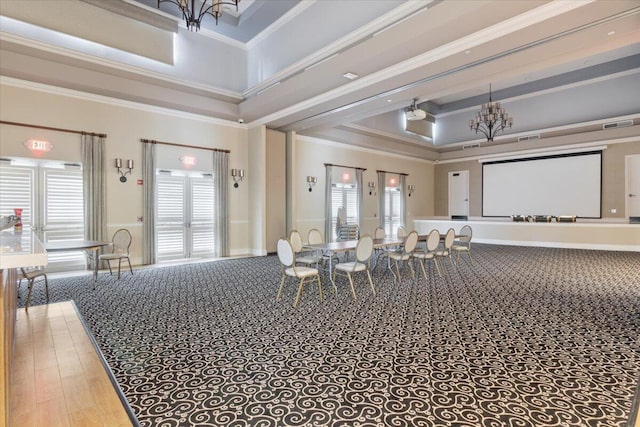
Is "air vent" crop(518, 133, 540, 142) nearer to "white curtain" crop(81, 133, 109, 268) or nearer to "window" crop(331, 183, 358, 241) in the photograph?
"window" crop(331, 183, 358, 241)

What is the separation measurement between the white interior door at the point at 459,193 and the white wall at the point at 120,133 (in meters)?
10.5

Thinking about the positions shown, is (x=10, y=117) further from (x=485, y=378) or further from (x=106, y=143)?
(x=485, y=378)

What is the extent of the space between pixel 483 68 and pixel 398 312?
15.2 feet

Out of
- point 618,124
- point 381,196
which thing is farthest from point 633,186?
point 381,196

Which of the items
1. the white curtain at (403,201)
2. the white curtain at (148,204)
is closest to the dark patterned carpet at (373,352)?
the white curtain at (148,204)

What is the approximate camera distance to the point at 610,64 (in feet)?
33.6

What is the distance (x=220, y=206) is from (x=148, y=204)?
1837mm

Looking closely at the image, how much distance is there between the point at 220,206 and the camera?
907 cm

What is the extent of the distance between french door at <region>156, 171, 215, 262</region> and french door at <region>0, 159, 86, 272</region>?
Result: 1661 mm

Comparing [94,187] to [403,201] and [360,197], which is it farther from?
[403,201]

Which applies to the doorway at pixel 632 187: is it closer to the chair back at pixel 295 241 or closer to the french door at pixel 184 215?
the chair back at pixel 295 241

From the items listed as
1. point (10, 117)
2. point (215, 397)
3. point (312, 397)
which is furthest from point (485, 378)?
point (10, 117)

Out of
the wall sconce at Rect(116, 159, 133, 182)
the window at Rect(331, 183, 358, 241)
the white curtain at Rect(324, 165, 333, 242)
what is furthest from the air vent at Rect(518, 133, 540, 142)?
the wall sconce at Rect(116, 159, 133, 182)

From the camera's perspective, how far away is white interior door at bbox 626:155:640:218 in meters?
10.9
